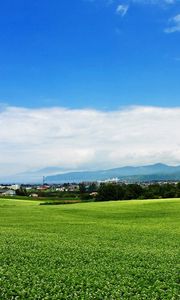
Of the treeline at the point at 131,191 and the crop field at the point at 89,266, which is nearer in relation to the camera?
the crop field at the point at 89,266

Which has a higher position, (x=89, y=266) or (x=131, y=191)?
(x=131, y=191)

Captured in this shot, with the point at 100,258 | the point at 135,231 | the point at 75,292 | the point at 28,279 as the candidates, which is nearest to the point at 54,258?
the point at 100,258

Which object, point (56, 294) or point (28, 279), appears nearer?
point (56, 294)

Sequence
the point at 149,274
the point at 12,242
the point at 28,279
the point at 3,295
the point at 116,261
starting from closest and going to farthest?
the point at 3,295 < the point at 28,279 < the point at 149,274 < the point at 116,261 < the point at 12,242

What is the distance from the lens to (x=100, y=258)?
1978cm

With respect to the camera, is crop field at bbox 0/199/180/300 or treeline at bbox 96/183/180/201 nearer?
crop field at bbox 0/199/180/300

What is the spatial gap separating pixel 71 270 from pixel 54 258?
2625 millimetres

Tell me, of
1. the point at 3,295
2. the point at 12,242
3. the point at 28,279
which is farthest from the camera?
the point at 12,242

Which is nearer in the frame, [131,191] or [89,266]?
[89,266]

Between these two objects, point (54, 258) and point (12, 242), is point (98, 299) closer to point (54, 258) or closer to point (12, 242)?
point (54, 258)

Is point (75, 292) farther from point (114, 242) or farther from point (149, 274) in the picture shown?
point (114, 242)

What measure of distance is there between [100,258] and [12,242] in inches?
251

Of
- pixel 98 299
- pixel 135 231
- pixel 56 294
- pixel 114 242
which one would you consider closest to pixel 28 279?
pixel 56 294

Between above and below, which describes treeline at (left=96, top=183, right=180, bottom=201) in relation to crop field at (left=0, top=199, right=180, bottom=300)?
above
